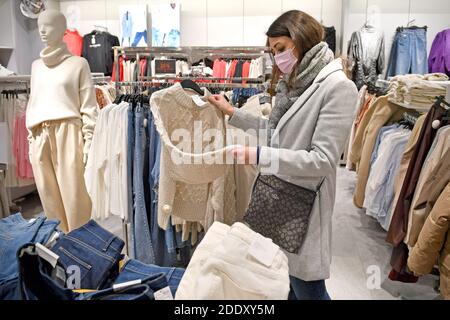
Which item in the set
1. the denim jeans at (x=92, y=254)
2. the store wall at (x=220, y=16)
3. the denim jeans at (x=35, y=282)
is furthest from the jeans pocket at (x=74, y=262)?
the store wall at (x=220, y=16)

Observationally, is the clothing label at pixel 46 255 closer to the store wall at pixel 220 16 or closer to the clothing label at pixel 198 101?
the clothing label at pixel 198 101

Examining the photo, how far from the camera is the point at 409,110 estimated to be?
9.65ft

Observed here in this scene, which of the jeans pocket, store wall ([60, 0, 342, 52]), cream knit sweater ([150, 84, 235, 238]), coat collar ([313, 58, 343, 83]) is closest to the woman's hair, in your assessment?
coat collar ([313, 58, 343, 83])

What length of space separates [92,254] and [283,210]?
63cm

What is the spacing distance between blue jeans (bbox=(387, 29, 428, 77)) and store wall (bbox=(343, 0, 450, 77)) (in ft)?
0.50

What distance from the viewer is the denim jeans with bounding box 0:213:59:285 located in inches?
44.3

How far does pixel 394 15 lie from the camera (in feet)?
16.6

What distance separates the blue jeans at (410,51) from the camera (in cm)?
480

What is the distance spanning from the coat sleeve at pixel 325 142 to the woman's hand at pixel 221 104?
0.45m

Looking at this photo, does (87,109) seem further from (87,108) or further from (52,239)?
(52,239)

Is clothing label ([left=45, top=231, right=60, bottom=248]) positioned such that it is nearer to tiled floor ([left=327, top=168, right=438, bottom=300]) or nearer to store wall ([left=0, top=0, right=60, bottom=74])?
tiled floor ([left=327, top=168, right=438, bottom=300])

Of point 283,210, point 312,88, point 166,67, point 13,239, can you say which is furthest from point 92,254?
point 166,67
